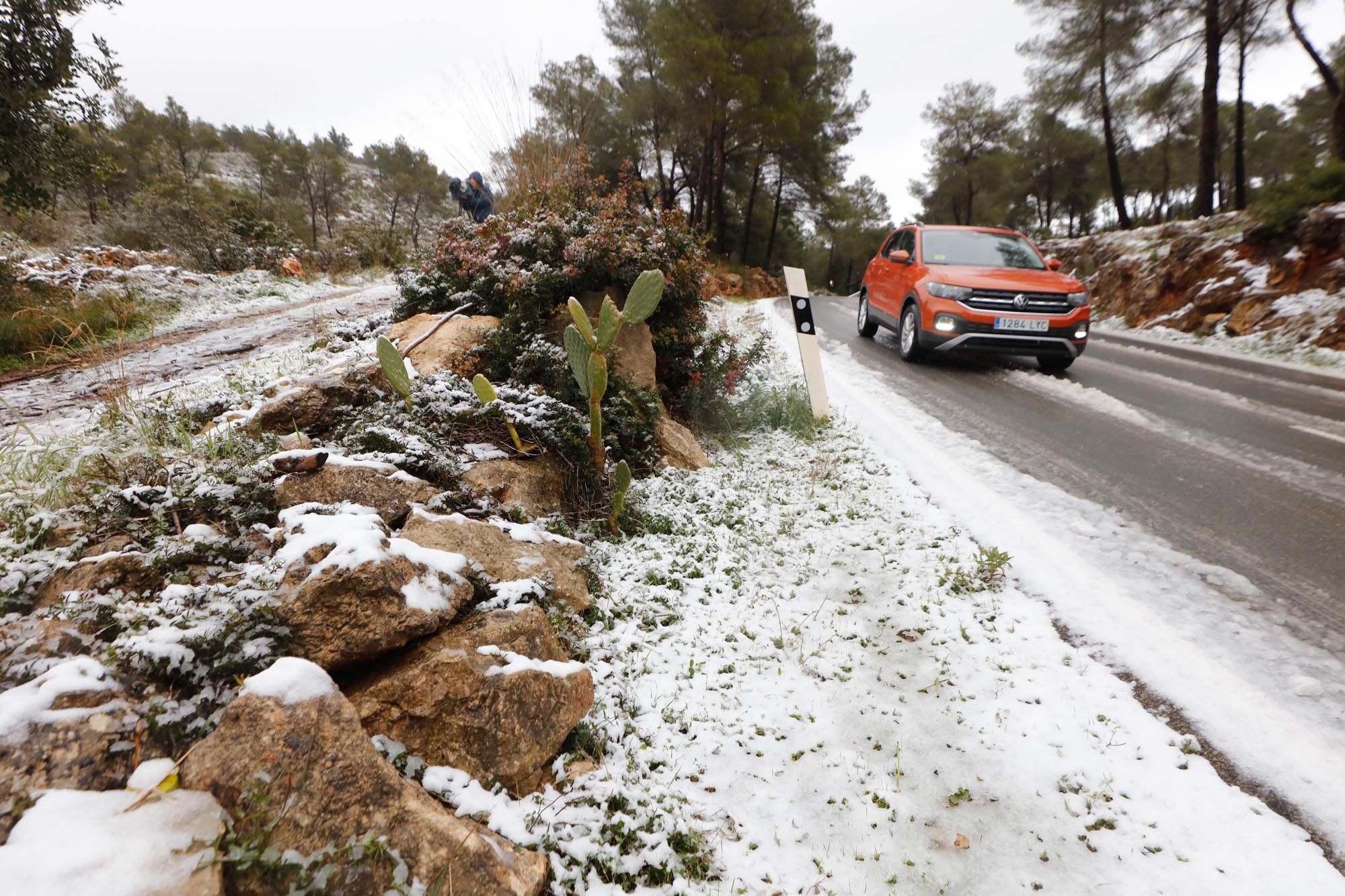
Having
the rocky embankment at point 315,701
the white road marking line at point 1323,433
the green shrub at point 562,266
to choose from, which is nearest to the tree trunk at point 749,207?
the green shrub at point 562,266

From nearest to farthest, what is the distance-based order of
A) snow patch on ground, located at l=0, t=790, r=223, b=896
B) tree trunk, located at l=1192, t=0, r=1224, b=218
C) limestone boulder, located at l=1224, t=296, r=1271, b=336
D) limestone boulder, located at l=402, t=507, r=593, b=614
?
snow patch on ground, located at l=0, t=790, r=223, b=896 < limestone boulder, located at l=402, t=507, r=593, b=614 < limestone boulder, located at l=1224, t=296, r=1271, b=336 < tree trunk, located at l=1192, t=0, r=1224, b=218

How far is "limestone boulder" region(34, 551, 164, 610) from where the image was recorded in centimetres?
224

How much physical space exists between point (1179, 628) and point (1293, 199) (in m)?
11.5

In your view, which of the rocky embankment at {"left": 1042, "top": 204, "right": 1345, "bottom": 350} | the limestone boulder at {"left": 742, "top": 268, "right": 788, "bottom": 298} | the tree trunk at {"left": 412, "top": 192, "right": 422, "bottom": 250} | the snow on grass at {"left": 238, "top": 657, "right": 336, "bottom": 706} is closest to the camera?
the snow on grass at {"left": 238, "top": 657, "right": 336, "bottom": 706}

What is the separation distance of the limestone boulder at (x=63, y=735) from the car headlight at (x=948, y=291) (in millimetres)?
8394

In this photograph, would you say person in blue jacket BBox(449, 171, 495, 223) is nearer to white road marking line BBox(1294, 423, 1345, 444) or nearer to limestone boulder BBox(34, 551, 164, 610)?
limestone boulder BBox(34, 551, 164, 610)

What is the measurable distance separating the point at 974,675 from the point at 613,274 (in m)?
4.43

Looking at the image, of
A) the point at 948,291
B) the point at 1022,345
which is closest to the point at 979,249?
the point at 948,291

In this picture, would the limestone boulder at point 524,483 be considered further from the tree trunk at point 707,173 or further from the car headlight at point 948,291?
the tree trunk at point 707,173

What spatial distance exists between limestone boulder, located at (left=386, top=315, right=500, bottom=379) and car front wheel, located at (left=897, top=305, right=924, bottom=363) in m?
5.66

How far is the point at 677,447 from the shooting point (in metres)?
5.20

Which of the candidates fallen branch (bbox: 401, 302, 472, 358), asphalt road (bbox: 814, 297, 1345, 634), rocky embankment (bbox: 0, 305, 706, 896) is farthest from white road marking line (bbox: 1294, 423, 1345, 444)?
fallen branch (bbox: 401, 302, 472, 358)

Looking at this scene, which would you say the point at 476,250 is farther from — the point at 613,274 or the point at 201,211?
the point at 201,211

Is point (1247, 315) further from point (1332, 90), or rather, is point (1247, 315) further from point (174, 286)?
point (174, 286)
